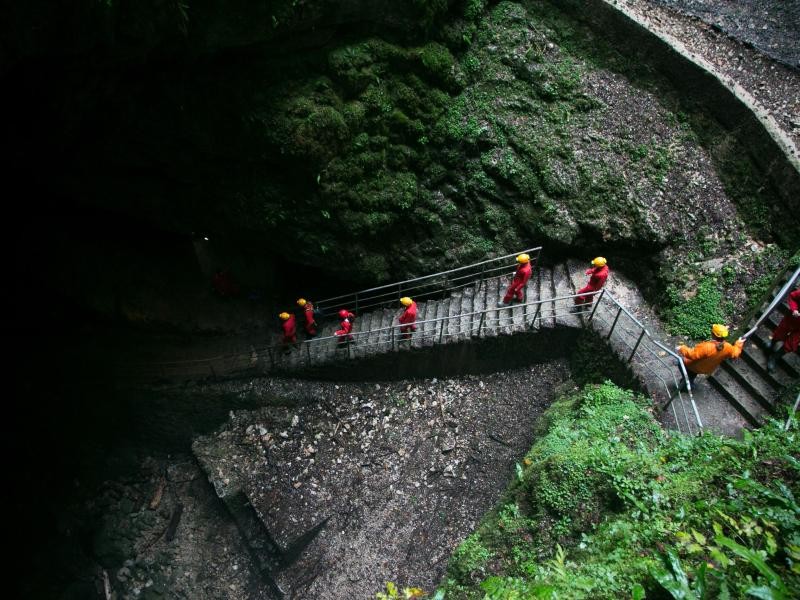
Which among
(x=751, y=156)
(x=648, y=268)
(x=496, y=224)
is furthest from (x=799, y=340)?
(x=496, y=224)

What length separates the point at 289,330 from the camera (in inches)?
397

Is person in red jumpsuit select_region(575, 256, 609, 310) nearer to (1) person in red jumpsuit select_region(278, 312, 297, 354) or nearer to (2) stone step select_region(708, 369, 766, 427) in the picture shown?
(2) stone step select_region(708, 369, 766, 427)

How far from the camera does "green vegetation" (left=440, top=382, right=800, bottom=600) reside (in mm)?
4031

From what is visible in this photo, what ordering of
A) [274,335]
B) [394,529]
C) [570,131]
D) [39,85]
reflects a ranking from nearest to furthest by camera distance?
[39,85] < [394,529] < [570,131] < [274,335]

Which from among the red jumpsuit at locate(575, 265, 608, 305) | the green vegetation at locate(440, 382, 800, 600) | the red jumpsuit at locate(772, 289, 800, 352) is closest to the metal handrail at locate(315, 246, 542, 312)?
the red jumpsuit at locate(575, 265, 608, 305)

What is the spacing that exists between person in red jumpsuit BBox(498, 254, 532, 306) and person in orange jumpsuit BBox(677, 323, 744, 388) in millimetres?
2577

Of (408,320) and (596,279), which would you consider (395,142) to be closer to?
(408,320)

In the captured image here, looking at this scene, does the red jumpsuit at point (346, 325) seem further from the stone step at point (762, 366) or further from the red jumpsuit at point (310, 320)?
the stone step at point (762, 366)

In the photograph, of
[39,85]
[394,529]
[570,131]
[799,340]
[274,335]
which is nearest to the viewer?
[799,340]

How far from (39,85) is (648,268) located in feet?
33.2

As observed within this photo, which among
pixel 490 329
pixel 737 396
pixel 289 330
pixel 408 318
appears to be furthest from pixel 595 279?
pixel 289 330

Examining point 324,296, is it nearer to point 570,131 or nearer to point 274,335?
point 274,335

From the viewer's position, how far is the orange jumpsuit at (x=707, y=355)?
23.2 feet

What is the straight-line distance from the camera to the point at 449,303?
10141mm
